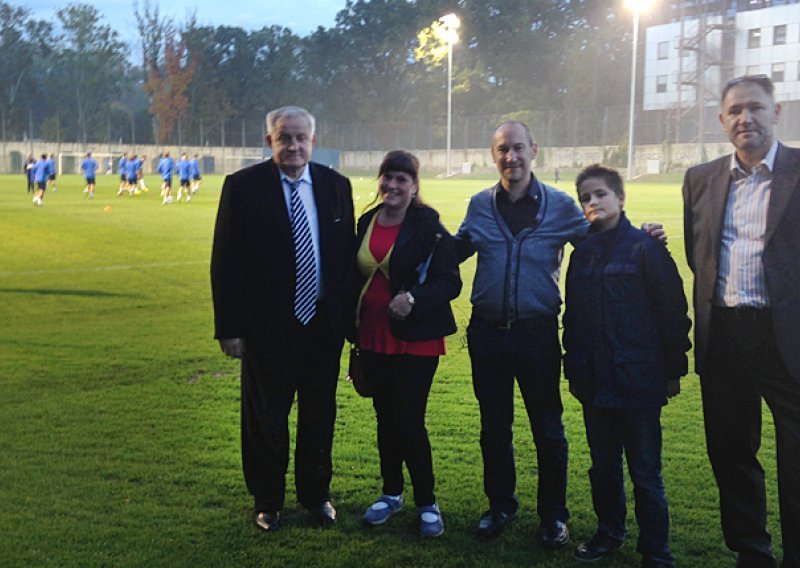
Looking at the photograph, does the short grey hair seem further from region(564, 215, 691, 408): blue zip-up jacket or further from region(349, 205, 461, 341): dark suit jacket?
region(564, 215, 691, 408): blue zip-up jacket

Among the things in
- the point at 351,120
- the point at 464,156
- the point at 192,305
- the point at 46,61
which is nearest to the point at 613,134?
the point at 464,156

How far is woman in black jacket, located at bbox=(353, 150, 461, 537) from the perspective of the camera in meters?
4.07

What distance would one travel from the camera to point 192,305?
10625 millimetres

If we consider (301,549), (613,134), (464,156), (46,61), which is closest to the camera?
(301,549)

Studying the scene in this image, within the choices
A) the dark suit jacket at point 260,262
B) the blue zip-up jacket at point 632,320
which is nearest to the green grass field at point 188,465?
the blue zip-up jacket at point 632,320

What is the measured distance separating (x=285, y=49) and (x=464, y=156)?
29.3 m

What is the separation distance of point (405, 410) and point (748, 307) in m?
1.51

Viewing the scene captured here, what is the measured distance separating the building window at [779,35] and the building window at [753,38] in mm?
963

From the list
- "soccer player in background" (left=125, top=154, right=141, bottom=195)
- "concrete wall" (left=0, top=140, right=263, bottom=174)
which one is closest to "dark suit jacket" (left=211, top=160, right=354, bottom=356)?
"soccer player in background" (left=125, top=154, right=141, bottom=195)

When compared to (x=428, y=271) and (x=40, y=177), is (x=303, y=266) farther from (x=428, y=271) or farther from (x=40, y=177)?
(x=40, y=177)

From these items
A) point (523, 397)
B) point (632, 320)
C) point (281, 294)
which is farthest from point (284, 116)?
point (632, 320)

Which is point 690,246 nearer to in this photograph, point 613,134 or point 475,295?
point 475,295

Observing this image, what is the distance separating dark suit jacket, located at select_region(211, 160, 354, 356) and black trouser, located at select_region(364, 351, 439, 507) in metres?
0.30

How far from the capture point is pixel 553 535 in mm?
4004
